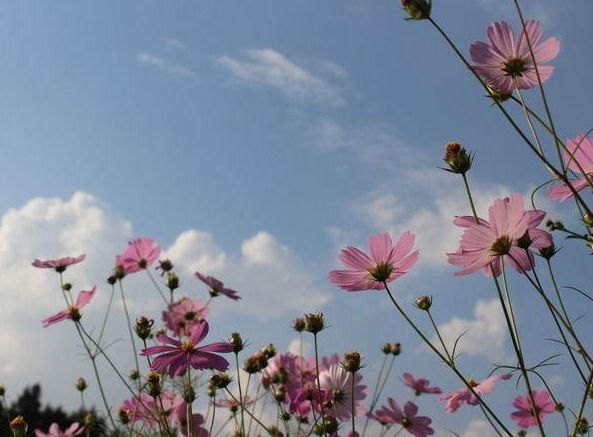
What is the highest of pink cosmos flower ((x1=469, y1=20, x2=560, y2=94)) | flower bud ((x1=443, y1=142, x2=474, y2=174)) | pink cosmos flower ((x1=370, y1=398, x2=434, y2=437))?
pink cosmos flower ((x1=469, y1=20, x2=560, y2=94))

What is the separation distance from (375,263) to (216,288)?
1.11 metres

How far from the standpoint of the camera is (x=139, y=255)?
9.03 feet

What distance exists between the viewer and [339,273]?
1.39 meters

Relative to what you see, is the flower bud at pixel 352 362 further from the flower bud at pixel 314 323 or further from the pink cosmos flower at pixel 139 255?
the pink cosmos flower at pixel 139 255

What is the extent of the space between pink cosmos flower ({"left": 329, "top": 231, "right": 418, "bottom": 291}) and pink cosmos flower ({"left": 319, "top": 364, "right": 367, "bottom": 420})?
2.29ft

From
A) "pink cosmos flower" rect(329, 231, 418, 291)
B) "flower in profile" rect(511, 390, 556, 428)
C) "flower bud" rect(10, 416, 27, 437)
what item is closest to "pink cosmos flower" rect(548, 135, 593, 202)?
"pink cosmos flower" rect(329, 231, 418, 291)

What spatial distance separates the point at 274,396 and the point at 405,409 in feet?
1.53

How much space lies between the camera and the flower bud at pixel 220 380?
193 centimetres

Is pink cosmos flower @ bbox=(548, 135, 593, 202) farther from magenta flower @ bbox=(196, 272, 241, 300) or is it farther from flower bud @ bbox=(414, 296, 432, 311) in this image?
magenta flower @ bbox=(196, 272, 241, 300)

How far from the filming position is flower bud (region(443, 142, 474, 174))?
3.80ft

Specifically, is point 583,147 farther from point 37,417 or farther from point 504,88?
→ point 37,417

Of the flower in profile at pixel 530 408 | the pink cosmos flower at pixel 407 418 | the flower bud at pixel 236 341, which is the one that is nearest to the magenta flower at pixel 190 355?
the flower bud at pixel 236 341

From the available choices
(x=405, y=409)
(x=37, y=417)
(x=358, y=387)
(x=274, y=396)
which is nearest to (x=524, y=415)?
(x=405, y=409)

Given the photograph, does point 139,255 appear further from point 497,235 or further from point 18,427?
point 497,235
